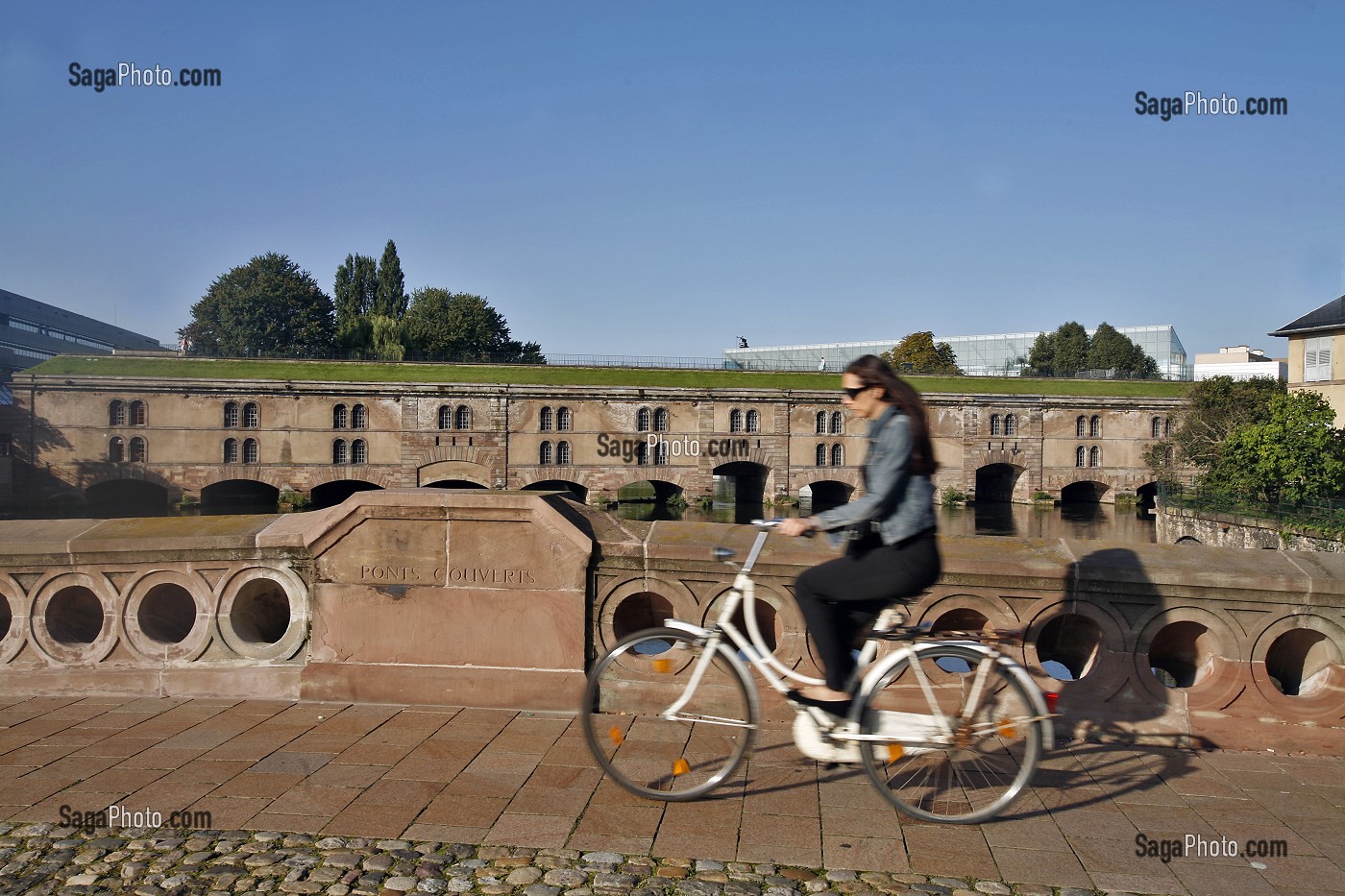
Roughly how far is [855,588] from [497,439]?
50.8m

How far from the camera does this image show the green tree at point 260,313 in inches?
2721

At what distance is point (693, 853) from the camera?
3303mm

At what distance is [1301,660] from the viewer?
5070 millimetres

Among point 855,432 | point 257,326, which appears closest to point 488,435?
point 855,432

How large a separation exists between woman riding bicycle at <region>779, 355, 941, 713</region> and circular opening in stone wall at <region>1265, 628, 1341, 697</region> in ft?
7.97

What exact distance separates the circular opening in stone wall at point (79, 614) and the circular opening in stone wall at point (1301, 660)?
6675 mm

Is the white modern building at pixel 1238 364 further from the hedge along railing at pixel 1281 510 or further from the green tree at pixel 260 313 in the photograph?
the green tree at pixel 260 313

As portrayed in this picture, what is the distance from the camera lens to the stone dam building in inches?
1959

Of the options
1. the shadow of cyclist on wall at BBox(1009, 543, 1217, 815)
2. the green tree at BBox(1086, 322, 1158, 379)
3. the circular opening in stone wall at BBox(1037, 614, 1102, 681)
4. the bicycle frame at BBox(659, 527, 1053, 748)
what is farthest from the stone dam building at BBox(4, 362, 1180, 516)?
the bicycle frame at BBox(659, 527, 1053, 748)

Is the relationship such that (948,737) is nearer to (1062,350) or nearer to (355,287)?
(355,287)

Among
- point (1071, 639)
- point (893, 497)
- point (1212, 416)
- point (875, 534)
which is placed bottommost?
point (1071, 639)

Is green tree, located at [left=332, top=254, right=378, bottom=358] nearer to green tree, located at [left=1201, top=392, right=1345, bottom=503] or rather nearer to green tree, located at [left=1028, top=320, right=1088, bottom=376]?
green tree, located at [left=1028, top=320, right=1088, bottom=376]
